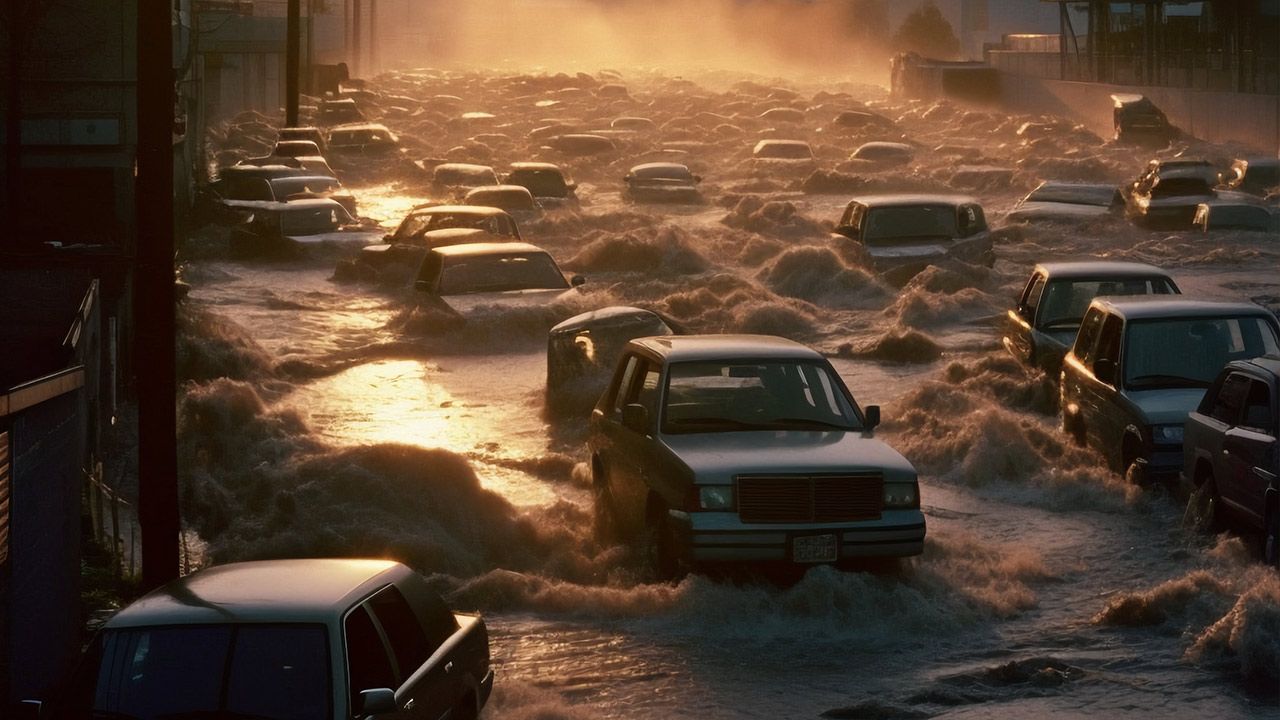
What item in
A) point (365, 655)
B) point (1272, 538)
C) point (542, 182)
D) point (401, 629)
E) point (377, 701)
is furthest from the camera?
point (542, 182)

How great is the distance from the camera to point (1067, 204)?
134ft

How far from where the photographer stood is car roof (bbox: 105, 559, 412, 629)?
6941 millimetres

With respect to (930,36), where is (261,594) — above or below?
below

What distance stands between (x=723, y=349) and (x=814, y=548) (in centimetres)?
208

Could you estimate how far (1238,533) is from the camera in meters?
12.8

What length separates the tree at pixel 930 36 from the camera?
15175 centimetres

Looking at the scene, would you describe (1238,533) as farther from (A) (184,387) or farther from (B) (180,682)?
(A) (184,387)

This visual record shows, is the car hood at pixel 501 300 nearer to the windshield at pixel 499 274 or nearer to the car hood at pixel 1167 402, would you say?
the windshield at pixel 499 274

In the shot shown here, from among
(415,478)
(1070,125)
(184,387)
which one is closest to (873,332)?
(184,387)

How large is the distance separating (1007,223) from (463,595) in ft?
95.7

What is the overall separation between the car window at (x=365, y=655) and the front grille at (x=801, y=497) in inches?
168

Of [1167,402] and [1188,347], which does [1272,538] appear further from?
[1188,347]

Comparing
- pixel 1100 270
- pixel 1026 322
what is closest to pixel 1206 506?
pixel 1100 270

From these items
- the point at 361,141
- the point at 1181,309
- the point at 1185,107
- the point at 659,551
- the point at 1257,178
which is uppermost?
the point at 1185,107
